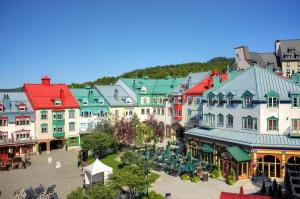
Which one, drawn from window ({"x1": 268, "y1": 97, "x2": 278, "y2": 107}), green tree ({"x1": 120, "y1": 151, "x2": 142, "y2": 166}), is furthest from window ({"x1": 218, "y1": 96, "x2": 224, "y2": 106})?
green tree ({"x1": 120, "y1": 151, "x2": 142, "y2": 166})

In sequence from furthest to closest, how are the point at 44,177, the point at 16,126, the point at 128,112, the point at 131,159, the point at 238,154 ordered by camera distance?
the point at 128,112
the point at 16,126
the point at 44,177
the point at 238,154
the point at 131,159

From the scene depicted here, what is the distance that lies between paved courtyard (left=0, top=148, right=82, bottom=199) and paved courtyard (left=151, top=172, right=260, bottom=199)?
9699 millimetres

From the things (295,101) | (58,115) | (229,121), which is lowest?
(229,121)

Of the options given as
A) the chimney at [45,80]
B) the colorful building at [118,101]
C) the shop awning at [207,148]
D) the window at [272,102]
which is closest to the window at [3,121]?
the chimney at [45,80]

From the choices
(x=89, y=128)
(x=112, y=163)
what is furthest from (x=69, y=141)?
(x=112, y=163)

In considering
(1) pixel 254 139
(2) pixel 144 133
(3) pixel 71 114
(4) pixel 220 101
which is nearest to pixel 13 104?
(3) pixel 71 114

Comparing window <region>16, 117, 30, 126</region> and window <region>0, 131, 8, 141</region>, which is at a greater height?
window <region>16, 117, 30, 126</region>

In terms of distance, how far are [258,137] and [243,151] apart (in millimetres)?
2593

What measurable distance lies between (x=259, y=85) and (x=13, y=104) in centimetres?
3973

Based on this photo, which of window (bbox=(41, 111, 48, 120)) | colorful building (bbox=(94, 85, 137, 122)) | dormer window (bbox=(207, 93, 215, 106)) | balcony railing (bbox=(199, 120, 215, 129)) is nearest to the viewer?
balcony railing (bbox=(199, 120, 215, 129))

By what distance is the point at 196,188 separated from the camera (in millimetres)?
31766

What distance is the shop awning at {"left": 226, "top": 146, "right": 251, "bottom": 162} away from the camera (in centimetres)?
3425

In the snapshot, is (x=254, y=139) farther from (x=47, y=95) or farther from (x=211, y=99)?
(x=47, y=95)

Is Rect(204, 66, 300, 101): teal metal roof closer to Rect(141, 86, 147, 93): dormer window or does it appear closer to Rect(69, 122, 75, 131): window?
Rect(141, 86, 147, 93): dormer window
